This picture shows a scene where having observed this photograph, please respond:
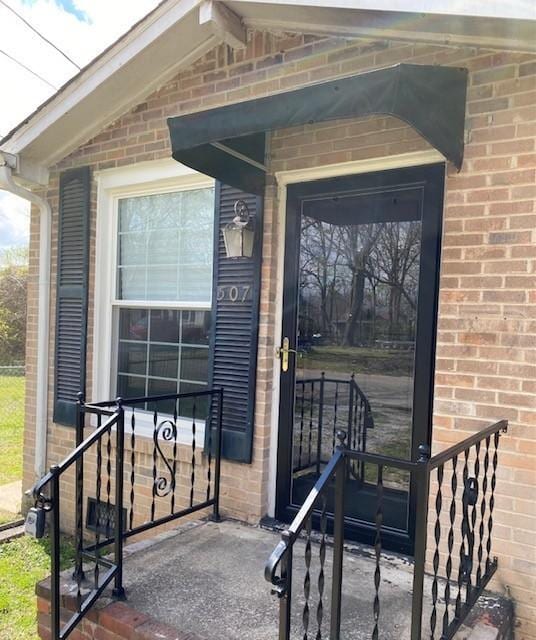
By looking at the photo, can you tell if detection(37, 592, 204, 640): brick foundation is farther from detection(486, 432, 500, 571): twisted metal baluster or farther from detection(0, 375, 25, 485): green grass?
detection(0, 375, 25, 485): green grass

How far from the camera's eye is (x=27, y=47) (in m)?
6.14

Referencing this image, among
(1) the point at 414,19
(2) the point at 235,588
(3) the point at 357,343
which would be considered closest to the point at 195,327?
(3) the point at 357,343

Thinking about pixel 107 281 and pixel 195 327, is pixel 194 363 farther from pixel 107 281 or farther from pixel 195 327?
pixel 107 281

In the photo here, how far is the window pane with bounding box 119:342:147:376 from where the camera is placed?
4.05 meters

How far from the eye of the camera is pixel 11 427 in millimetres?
7777

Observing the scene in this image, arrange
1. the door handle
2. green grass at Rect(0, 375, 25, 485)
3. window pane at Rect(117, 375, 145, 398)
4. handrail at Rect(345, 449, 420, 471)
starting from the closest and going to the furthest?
1. handrail at Rect(345, 449, 420, 471)
2. the door handle
3. window pane at Rect(117, 375, 145, 398)
4. green grass at Rect(0, 375, 25, 485)

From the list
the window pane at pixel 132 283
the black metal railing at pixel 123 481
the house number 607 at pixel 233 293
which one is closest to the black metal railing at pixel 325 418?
the black metal railing at pixel 123 481

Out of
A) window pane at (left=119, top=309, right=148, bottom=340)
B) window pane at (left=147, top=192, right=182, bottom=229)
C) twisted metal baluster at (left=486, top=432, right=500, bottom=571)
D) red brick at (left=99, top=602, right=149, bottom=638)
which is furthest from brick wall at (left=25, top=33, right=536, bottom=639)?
window pane at (left=119, top=309, right=148, bottom=340)

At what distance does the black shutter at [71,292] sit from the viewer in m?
4.13

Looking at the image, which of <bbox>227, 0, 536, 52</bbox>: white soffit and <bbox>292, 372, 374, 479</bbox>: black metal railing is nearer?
<bbox>227, 0, 536, 52</bbox>: white soffit

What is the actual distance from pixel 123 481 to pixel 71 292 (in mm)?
1735

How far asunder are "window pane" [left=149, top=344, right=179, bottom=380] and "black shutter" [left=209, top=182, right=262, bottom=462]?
1.72ft

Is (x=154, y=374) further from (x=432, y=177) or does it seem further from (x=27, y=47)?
(x=27, y=47)

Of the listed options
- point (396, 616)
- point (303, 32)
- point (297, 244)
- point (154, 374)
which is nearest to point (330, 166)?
point (297, 244)
